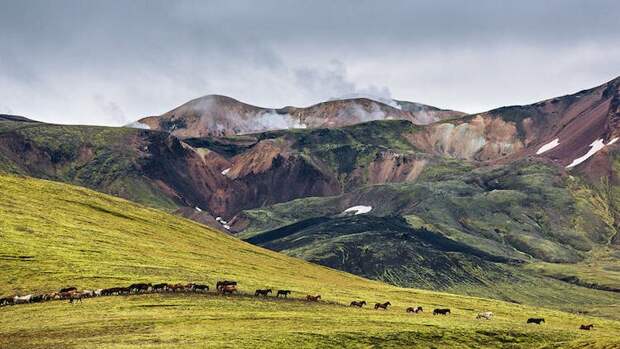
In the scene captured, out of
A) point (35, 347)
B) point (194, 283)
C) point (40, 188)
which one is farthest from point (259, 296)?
point (40, 188)

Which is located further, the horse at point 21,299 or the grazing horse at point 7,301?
the horse at point 21,299

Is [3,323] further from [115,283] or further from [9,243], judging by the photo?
[9,243]

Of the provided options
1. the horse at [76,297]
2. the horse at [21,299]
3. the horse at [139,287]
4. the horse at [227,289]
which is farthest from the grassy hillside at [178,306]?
the horse at [227,289]

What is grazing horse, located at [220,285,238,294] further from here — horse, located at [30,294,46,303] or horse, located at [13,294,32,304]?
horse, located at [13,294,32,304]

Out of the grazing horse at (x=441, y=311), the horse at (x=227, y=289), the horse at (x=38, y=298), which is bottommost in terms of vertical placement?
the grazing horse at (x=441, y=311)

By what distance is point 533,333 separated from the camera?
103 m

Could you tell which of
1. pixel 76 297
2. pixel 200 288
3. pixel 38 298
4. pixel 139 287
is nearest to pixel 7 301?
pixel 38 298

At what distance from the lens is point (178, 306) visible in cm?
9956

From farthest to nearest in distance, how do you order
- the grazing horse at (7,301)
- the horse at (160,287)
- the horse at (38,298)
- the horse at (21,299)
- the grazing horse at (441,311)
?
the grazing horse at (441,311)
the horse at (160,287)
the horse at (38,298)
the horse at (21,299)
the grazing horse at (7,301)

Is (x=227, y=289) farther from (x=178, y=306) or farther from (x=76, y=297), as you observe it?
(x=76, y=297)

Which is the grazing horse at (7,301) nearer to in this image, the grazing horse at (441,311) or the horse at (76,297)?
the horse at (76,297)

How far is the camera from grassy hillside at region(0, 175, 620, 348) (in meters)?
82.0

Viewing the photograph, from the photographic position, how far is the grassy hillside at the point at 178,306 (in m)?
82.0

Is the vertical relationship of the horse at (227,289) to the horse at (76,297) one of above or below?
below
